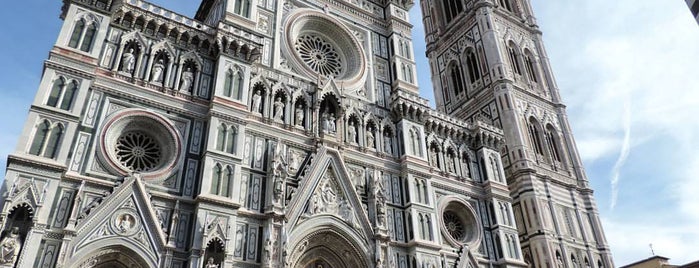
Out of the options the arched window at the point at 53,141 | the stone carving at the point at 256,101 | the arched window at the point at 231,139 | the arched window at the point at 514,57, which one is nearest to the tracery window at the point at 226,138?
the arched window at the point at 231,139

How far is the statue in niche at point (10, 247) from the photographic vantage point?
10.4m

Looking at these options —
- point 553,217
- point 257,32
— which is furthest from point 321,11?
point 553,217

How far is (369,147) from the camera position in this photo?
18609 mm

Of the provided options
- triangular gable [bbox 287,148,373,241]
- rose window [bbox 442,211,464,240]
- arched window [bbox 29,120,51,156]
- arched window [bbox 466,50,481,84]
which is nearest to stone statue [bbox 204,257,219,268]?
triangular gable [bbox 287,148,373,241]

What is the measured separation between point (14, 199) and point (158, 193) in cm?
320

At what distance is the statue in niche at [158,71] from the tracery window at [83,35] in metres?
1.83

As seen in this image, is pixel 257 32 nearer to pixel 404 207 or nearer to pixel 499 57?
pixel 404 207

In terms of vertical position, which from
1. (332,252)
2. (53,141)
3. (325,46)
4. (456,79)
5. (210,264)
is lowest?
(210,264)

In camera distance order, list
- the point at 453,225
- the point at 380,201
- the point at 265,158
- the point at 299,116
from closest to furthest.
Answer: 1. the point at 265,158
2. the point at 380,201
3. the point at 299,116
4. the point at 453,225

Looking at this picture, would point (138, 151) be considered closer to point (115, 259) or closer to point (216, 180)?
point (216, 180)

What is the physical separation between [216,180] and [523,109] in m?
19.0

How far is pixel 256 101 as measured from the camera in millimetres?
16562

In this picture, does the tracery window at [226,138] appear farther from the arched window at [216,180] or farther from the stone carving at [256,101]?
the stone carving at [256,101]

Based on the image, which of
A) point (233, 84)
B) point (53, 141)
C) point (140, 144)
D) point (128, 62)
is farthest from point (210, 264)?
point (128, 62)
